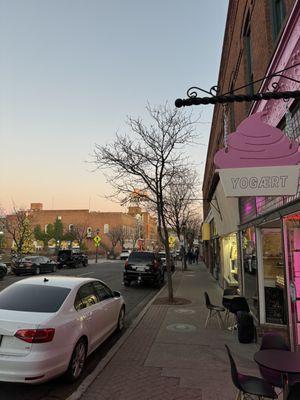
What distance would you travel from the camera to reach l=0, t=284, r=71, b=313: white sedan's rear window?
5.75 meters

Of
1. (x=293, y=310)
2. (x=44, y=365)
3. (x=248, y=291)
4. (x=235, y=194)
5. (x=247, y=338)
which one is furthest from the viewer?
(x=248, y=291)

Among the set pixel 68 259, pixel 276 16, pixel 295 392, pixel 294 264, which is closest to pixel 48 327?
pixel 295 392

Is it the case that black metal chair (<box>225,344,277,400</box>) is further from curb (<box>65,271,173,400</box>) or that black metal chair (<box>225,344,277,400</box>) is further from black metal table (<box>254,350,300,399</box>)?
curb (<box>65,271,173,400</box>)

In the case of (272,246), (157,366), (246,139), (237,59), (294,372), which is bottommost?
(157,366)

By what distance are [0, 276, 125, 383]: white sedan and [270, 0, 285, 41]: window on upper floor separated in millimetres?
6233

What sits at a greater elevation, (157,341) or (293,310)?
(293,310)

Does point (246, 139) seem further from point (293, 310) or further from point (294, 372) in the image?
point (293, 310)

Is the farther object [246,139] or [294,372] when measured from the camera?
[246,139]

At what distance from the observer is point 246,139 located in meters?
4.86

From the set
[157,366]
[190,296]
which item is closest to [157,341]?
[157,366]

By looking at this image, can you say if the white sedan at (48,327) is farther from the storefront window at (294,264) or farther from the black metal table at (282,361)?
the storefront window at (294,264)

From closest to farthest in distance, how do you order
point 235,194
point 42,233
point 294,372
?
1. point 294,372
2. point 235,194
3. point 42,233

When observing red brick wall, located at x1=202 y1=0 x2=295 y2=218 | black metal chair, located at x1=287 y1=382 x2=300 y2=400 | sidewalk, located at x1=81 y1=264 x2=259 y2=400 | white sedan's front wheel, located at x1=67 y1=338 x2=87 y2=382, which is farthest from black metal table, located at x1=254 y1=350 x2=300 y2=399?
red brick wall, located at x1=202 y1=0 x2=295 y2=218

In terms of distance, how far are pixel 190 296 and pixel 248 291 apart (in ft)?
16.3
